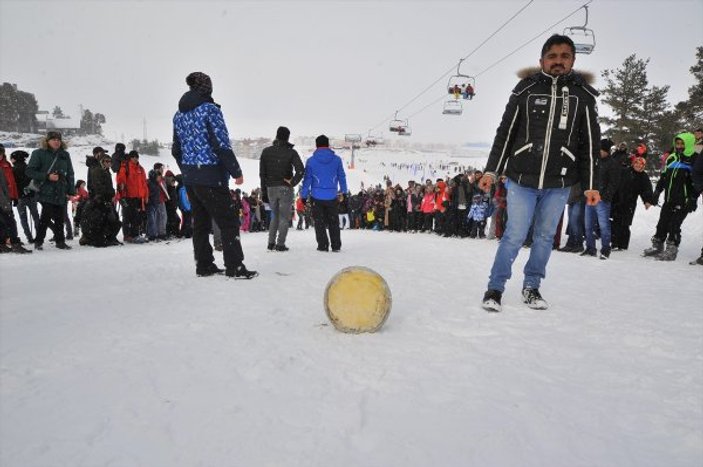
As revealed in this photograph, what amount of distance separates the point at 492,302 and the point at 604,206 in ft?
15.6

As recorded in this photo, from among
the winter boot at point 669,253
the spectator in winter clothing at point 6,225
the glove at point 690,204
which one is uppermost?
the glove at point 690,204

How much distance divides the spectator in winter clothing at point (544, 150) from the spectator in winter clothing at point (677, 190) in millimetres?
4438

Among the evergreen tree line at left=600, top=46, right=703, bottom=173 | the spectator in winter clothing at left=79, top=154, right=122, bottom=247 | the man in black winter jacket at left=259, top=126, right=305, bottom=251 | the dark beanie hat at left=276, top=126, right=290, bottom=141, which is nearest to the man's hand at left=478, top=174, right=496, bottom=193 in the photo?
the man in black winter jacket at left=259, top=126, right=305, bottom=251

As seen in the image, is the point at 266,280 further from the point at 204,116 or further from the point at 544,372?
the point at 544,372

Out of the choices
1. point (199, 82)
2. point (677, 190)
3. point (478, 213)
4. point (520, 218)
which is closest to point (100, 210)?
point (199, 82)

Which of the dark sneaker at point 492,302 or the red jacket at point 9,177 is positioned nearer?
the dark sneaker at point 492,302

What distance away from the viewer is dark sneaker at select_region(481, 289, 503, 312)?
11.2 feet

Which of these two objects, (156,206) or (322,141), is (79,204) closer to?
(156,206)

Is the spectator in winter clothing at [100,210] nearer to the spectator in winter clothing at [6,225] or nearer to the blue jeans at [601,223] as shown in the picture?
the spectator in winter clothing at [6,225]

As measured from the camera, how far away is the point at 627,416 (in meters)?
1.84

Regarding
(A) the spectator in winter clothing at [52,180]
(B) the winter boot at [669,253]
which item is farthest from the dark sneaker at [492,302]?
(A) the spectator in winter clothing at [52,180]

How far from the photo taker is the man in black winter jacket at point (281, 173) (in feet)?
22.0

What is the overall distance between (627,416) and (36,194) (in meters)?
8.32

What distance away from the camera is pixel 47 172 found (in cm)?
701
